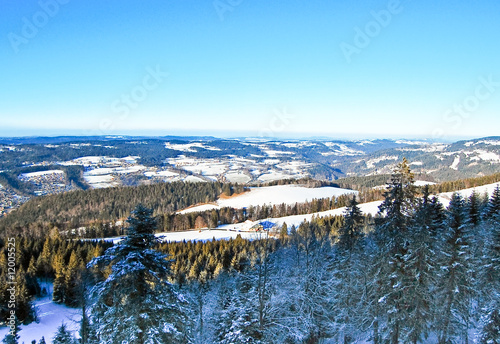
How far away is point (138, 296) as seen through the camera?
9242 mm

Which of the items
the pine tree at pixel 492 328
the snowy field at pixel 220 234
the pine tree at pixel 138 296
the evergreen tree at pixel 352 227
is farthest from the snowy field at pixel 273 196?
the pine tree at pixel 138 296

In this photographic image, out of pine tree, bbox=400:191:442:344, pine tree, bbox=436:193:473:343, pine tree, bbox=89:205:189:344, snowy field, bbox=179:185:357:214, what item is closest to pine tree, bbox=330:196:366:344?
pine tree, bbox=400:191:442:344

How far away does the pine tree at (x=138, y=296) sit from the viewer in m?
8.91

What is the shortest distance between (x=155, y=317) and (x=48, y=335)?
1199 inches

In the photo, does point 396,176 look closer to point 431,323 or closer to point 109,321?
point 431,323

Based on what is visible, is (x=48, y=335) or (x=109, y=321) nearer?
(x=109, y=321)

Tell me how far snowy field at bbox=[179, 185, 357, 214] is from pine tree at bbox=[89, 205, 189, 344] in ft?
338

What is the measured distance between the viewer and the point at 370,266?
694 inches

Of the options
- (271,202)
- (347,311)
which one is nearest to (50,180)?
(271,202)

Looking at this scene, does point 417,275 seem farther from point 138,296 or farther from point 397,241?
point 138,296

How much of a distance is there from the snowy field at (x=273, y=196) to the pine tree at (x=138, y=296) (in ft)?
338

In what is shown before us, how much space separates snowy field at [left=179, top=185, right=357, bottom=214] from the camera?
11739cm

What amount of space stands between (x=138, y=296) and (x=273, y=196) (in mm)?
117971

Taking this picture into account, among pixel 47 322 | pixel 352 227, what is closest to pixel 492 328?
pixel 352 227
